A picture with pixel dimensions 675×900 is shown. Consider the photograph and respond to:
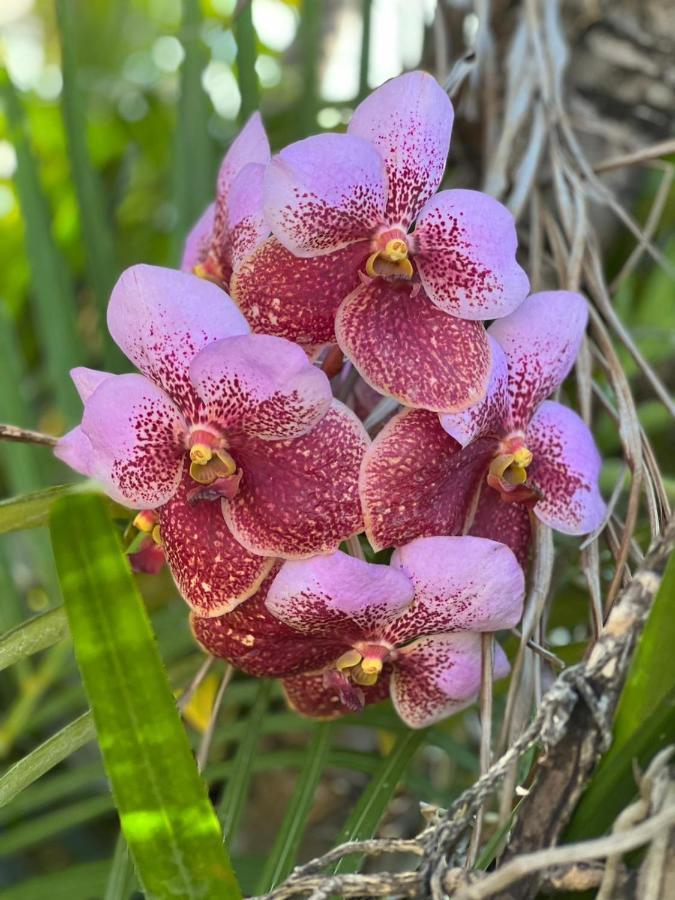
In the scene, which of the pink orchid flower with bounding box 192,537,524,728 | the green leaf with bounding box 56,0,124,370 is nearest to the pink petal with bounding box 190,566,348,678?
the pink orchid flower with bounding box 192,537,524,728

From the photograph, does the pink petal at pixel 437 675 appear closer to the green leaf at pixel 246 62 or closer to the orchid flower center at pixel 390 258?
the orchid flower center at pixel 390 258

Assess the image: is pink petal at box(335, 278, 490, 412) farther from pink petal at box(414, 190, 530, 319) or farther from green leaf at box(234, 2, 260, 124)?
Answer: green leaf at box(234, 2, 260, 124)

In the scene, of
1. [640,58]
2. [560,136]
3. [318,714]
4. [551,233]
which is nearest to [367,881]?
[318,714]

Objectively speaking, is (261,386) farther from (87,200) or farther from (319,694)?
(87,200)

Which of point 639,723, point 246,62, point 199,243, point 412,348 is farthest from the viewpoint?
point 246,62

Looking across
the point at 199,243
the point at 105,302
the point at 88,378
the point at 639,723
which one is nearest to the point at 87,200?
the point at 105,302

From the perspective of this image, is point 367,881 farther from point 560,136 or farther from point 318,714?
point 560,136

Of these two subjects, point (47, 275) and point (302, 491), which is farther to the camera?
point (47, 275)
